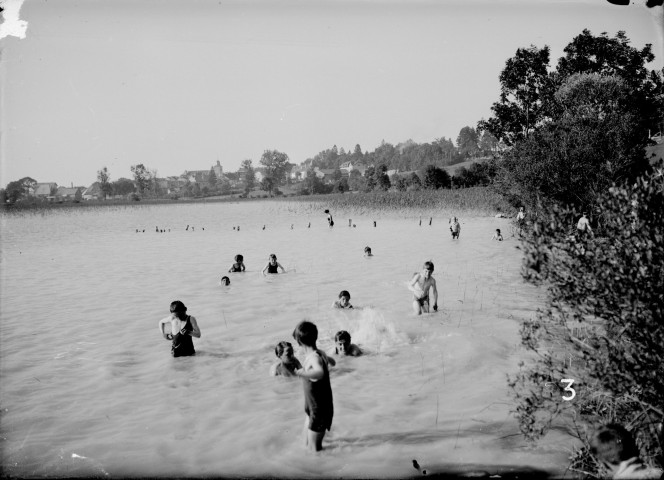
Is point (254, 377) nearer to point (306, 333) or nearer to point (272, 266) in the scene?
point (306, 333)

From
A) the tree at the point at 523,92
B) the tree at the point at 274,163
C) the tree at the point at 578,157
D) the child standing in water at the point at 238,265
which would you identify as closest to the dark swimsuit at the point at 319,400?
the child standing in water at the point at 238,265

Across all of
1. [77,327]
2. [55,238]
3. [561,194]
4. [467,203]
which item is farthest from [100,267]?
[467,203]

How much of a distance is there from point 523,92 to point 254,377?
39.6 metres

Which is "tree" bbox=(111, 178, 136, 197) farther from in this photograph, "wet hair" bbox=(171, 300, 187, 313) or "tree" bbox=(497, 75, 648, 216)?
"wet hair" bbox=(171, 300, 187, 313)

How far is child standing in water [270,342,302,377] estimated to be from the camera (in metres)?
8.25

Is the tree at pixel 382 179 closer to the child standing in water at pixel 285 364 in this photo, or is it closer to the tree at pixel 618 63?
the tree at pixel 618 63

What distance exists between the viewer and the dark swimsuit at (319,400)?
564cm

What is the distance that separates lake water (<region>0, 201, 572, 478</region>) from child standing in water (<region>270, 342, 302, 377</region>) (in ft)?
0.70

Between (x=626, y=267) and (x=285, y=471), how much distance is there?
4.41 meters

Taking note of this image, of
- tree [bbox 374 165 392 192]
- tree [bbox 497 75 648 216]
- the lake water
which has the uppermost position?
tree [bbox 374 165 392 192]

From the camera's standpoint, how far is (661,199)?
4891 mm

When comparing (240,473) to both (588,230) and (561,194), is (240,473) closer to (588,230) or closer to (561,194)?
(588,230)

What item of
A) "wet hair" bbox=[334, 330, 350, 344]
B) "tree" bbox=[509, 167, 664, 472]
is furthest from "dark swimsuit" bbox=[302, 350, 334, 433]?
"wet hair" bbox=[334, 330, 350, 344]

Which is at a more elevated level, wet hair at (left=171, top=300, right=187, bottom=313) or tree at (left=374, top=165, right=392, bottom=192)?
tree at (left=374, top=165, right=392, bottom=192)
